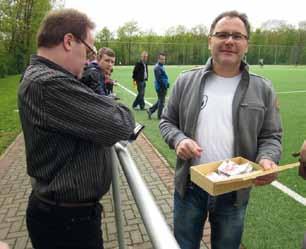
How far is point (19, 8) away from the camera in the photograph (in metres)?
34.3

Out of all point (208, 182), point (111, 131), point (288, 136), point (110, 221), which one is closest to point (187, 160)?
point (208, 182)

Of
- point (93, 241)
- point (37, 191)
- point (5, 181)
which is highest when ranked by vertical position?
point (37, 191)

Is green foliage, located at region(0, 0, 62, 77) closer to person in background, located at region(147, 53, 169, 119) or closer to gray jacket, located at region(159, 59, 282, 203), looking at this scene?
person in background, located at region(147, 53, 169, 119)

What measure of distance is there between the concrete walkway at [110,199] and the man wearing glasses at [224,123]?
495 millimetres

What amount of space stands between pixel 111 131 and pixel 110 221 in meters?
2.82

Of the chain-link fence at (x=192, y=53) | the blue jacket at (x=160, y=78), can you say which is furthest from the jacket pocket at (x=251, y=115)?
the chain-link fence at (x=192, y=53)

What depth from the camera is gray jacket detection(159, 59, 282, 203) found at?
7.52 feet

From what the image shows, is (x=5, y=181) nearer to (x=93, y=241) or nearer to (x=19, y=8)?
(x=93, y=241)

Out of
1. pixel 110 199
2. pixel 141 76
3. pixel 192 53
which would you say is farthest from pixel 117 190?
pixel 192 53

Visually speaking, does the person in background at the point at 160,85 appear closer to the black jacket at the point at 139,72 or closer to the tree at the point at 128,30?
the black jacket at the point at 139,72

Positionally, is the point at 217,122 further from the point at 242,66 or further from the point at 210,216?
the point at 210,216

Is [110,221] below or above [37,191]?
below

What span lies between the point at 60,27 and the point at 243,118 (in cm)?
124

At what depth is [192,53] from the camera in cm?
6656
